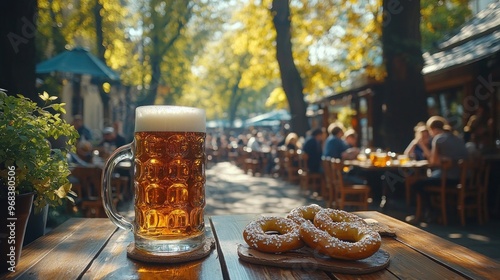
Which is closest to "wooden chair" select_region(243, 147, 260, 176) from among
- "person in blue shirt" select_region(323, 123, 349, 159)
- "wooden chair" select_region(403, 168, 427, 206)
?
"person in blue shirt" select_region(323, 123, 349, 159)

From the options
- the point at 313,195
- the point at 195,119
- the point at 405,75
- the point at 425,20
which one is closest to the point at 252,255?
the point at 195,119

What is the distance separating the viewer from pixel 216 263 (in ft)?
4.18

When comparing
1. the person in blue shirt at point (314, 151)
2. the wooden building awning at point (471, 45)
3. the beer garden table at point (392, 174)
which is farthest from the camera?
the person in blue shirt at point (314, 151)

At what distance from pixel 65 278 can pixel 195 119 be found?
59cm

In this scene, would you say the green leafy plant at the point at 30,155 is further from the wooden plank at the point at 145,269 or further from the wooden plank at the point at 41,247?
the wooden plank at the point at 145,269

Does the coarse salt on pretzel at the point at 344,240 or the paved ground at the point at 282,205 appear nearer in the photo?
the coarse salt on pretzel at the point at 344,240

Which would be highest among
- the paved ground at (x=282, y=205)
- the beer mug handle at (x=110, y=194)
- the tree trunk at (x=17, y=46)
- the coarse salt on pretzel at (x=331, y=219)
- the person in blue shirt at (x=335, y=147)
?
the tree trunk at (x=17, y=46)

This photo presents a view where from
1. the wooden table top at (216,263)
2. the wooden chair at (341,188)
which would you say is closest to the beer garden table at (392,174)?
→ the wooden chair at (341,188)

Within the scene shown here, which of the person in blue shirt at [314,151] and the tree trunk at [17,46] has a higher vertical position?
the tree trunk at [17,46]

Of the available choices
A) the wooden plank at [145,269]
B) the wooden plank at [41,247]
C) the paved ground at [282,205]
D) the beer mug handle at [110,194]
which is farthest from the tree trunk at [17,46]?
the wooden plank at [145,269]

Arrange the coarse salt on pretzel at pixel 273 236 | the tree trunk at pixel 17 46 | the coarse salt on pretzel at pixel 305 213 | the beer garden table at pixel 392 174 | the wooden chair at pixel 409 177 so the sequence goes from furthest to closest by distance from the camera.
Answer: the wooden chair at pixel 409 177, the beer garden table at pixel 392 174, the tree trunk at pixel 17 46, the coarse salt on pretzel at pixel 305 213, the coarse salt on pretzel at pixel 273 236

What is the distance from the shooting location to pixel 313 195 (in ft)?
31.4

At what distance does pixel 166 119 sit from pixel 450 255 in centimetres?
96

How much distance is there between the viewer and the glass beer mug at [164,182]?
1.33 metres
